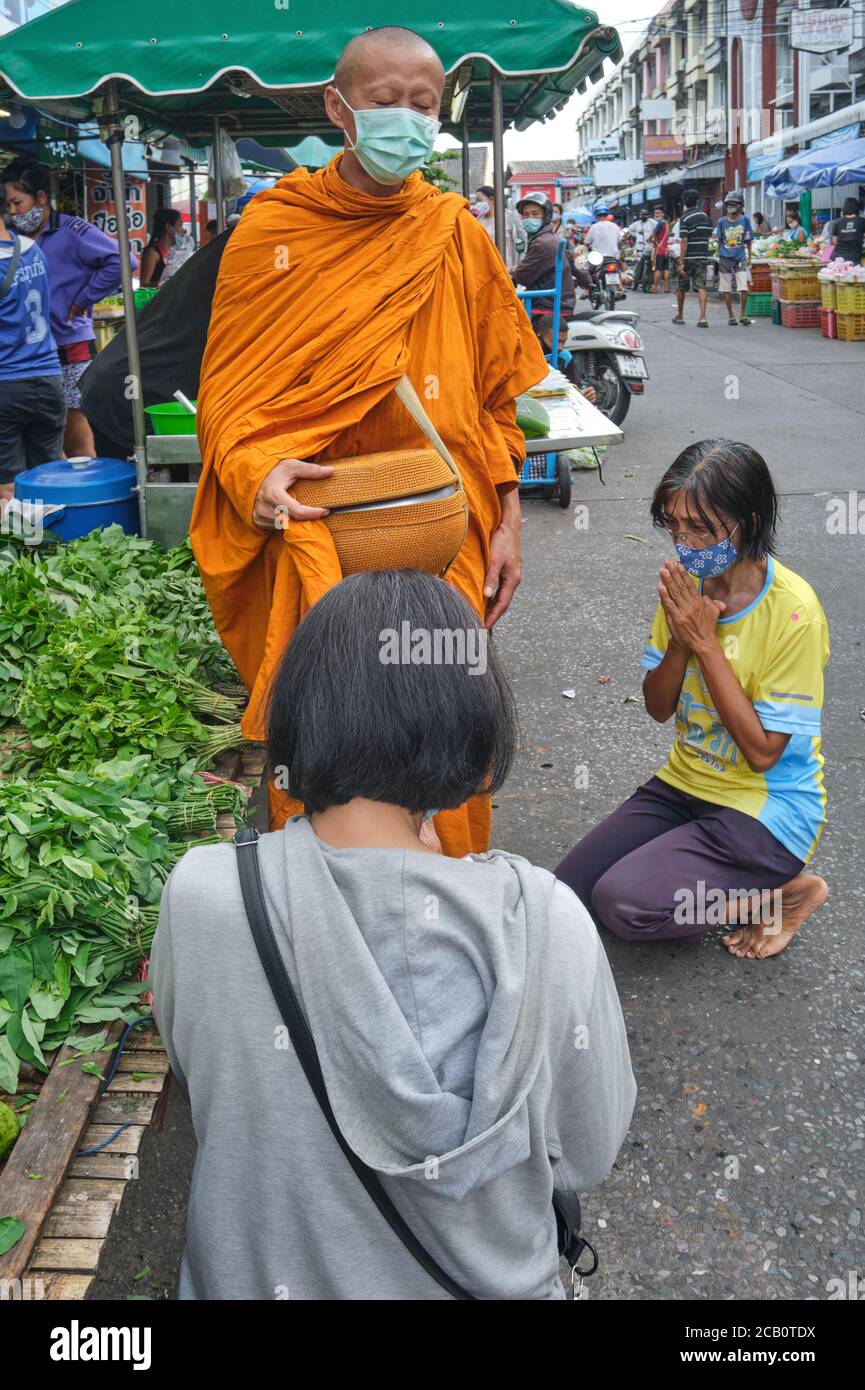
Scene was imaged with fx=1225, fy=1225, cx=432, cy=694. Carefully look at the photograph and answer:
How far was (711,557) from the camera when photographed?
2898 mm

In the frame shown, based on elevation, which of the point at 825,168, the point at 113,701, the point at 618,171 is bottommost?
the point at 113,701

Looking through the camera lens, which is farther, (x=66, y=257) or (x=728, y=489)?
(x=66, y=257)

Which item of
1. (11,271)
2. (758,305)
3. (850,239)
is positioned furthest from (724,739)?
(758,305)

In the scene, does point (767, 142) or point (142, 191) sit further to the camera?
point (767, 142)

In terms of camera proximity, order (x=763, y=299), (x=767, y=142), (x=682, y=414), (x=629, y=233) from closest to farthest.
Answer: (x=682, y=414), (x=763, y=299), (x=767, y=142), (x=629, y=233)

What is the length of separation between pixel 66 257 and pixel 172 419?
252 cm

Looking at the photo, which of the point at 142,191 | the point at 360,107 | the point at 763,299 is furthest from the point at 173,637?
the point at 763,299

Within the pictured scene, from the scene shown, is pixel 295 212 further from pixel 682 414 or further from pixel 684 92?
pixel 684 92

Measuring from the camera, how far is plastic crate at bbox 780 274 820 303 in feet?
58.2

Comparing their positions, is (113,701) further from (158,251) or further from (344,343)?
(158,251)

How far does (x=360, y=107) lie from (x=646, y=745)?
97.9 inches

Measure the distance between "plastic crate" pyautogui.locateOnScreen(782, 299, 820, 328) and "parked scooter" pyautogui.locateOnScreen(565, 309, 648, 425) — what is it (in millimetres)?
9086

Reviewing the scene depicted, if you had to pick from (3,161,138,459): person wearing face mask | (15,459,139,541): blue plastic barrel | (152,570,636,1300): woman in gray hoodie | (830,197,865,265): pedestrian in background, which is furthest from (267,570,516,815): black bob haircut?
(830,197,865,265): pedestrian in background

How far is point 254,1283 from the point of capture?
4.76 ft
